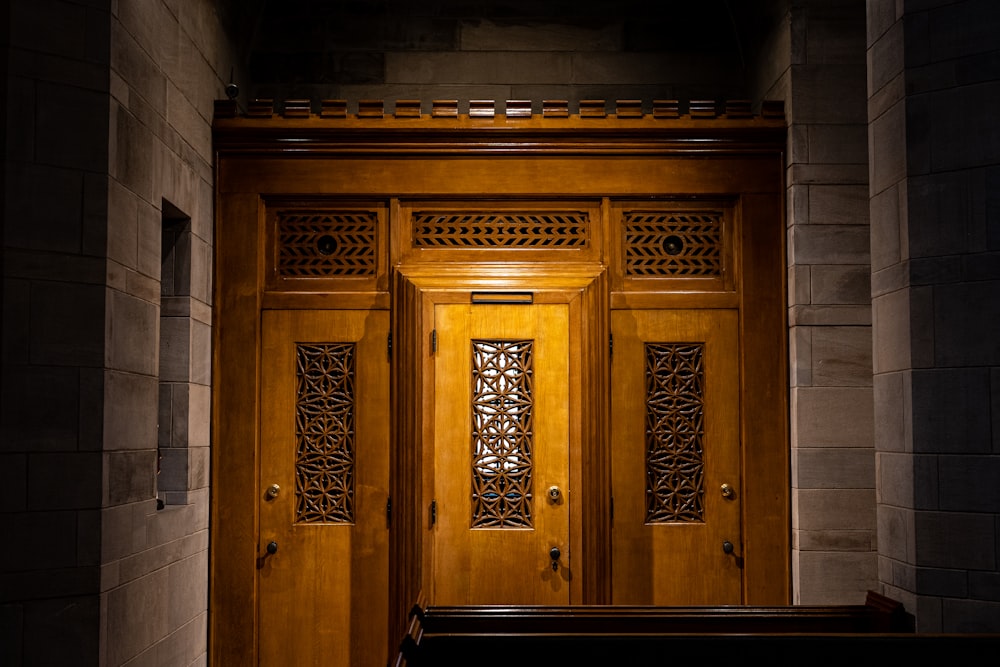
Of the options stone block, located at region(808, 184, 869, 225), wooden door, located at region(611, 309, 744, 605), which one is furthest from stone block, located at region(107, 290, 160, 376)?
stone block, located at region(808, 184, 869, 225)

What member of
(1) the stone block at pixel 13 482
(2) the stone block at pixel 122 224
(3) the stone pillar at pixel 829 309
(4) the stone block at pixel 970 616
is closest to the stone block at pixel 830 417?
(3) the stone pillar at pixel 829 309

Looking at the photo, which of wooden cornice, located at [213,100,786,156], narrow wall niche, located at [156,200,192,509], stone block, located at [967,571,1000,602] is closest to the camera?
stone block, located at [967,571,1000,602]

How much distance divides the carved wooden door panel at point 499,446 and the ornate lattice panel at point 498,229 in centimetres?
31

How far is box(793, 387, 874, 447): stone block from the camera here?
4.09 meters

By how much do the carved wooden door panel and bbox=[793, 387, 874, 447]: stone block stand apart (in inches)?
40.6

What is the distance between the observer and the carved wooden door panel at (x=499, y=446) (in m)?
4.18

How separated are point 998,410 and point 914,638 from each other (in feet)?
2.42

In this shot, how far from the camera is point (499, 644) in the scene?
7.86ft

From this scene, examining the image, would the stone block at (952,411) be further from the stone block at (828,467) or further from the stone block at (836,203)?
the stone block at (836,203)

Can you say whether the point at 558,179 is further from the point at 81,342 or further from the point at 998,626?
the point at 998,626

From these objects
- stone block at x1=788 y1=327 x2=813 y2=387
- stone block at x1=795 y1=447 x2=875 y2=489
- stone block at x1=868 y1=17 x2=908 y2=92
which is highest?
stone block at x1=868 y1=17 x2=908 y2=92

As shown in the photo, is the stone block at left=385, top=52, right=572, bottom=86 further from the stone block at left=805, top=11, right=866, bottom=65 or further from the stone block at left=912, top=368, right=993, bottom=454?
the stone block at left=912, top=368, right=993, bottom=454

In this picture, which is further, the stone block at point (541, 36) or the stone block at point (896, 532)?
the stone block at point (541, 36)

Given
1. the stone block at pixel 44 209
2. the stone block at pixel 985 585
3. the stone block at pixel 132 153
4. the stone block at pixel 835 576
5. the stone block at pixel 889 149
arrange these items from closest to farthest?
the stone block at pixel 985 585, the stone block at pixel 44 209, the stone block at pixel 889 149, the stone block at pixel 132 153, the stone block at pixel 835 576
